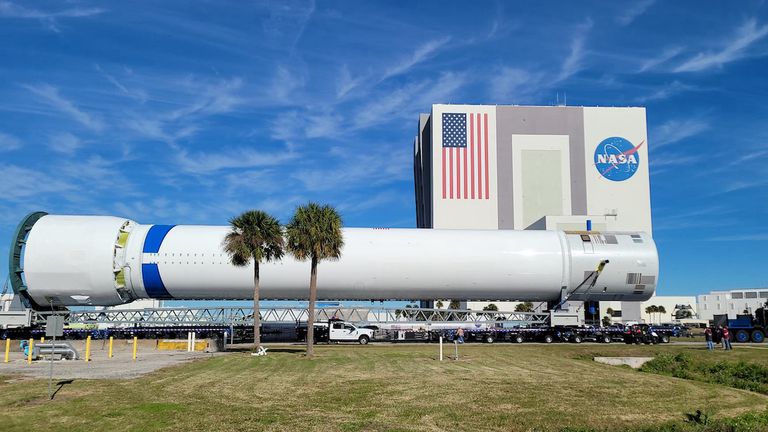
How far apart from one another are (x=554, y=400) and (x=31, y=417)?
12.1 m

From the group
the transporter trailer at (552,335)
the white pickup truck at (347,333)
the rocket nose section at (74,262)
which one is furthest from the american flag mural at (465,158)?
the rocket nose section at (74,262)

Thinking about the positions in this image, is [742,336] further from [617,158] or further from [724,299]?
[724,299]

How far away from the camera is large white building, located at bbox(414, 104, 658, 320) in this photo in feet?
317

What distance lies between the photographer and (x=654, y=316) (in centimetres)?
11994

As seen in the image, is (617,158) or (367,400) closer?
(367,400)

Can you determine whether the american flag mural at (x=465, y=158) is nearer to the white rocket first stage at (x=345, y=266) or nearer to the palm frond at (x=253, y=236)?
the white rocket first stage at (x=345, y=266)

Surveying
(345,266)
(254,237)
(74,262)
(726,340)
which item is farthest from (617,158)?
(74,262)

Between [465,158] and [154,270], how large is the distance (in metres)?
61.6

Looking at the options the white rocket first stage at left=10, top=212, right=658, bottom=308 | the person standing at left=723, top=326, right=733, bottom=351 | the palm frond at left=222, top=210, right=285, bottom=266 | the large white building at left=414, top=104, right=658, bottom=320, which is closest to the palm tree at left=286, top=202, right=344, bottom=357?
the palm frond at left=222, top=210, right=285, bottom=266

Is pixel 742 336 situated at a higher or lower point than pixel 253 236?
lower

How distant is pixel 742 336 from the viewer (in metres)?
47.3

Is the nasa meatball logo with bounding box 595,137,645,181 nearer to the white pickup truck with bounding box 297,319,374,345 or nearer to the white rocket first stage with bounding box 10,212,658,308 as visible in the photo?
the white rocket first stage with bounding box 10,212,658,308

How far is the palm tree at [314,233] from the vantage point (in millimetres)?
32188

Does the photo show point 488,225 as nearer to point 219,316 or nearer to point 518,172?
point 518,172
